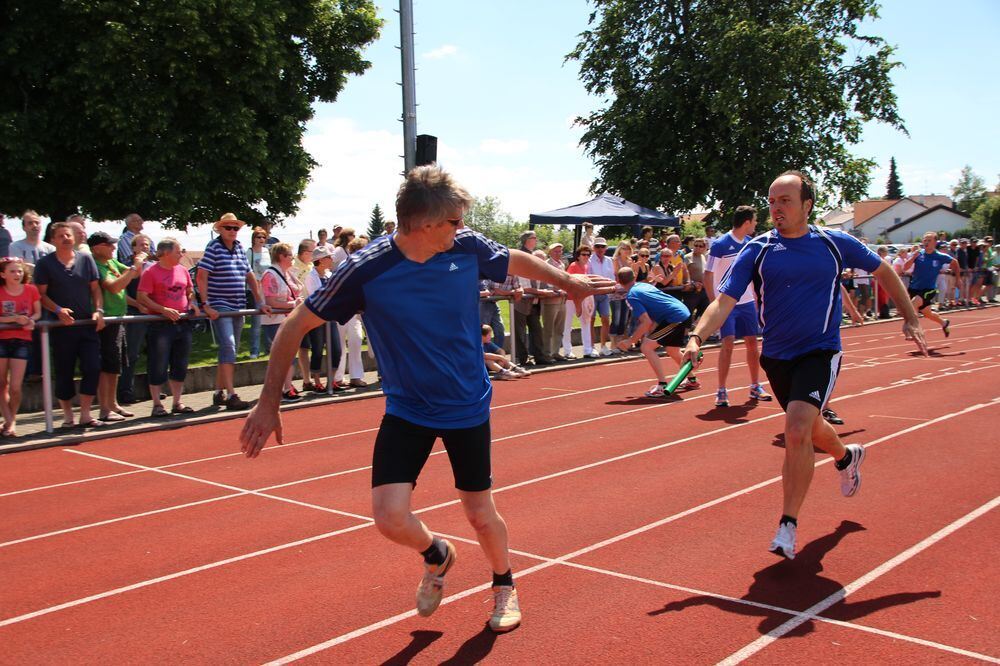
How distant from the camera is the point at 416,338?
404 cm

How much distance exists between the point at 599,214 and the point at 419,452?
1918 cm

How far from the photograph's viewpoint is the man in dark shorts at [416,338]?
3.97 m

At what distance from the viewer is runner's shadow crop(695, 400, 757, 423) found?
9.99m

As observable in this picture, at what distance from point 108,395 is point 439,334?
7.90 m

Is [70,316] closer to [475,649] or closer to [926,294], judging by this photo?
[475,649]

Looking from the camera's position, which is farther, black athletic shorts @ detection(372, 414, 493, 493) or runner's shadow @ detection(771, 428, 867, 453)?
runner's shadow @ detection(771, 428, 867, 453)

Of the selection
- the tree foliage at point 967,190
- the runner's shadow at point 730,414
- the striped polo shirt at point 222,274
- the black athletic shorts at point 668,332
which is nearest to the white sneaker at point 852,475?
the runner's shadow at point 730,414

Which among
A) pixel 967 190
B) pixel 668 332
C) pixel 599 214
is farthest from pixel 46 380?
pixel 967 190

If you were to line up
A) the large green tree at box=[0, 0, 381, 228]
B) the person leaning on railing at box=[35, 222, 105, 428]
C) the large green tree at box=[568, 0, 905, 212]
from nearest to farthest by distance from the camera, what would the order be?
the person leaning on railing at box=[35, 222, 105, 428]
the large green tree at box=[0, 0, 381, 228]
the large green tree at box=[568, 0, 905, 212]

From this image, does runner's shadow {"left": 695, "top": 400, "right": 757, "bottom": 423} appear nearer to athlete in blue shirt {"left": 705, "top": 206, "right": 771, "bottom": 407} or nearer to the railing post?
athlete in blue shirt {"left": 705, "top": 206, "right": 771, "bottom": 407}

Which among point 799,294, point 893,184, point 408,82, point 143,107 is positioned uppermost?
point 893,184

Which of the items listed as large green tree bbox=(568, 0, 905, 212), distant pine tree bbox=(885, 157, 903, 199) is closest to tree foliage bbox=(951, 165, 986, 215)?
distant pine tree bbox=(885, 157, 903, 199)

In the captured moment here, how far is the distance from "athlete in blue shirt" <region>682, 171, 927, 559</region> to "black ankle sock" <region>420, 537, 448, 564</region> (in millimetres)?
2086

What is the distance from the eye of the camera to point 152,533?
20.6 ft
